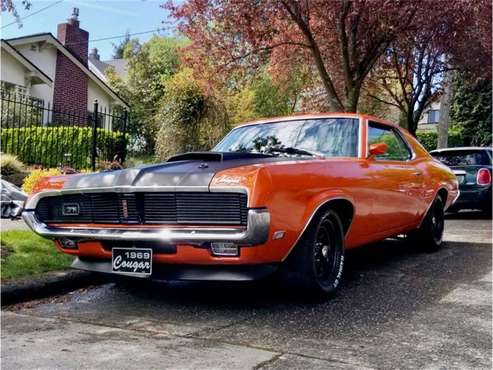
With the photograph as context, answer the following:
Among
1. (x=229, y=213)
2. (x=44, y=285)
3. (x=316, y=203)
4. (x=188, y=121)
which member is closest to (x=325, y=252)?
(x=316, y=203)

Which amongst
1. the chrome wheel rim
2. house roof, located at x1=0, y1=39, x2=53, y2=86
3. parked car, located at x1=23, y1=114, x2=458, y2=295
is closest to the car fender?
parked car, located at x1=23, y1=114, x2=458, y2=295

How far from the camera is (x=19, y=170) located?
11.2m

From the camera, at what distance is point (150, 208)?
393cm

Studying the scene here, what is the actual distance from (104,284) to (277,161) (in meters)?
2.18

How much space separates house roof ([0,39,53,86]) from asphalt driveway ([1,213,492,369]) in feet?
57.5

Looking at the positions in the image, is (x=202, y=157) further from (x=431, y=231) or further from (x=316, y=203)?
(x=431, y=231)

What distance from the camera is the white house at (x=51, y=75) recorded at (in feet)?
68.9

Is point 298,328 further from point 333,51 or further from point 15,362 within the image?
point 333,51

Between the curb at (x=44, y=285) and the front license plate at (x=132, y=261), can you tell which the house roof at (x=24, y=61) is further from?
the front license plate at (x=132, y=261)

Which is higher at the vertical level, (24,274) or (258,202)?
(258,202)

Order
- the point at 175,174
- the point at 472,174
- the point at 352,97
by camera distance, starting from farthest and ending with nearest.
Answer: the point at 352,97 → the point at 472,174 → the point at 175,174

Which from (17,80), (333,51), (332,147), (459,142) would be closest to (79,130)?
(333,51)

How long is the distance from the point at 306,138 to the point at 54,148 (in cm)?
1010

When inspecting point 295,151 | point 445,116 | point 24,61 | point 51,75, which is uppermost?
point 51,75
